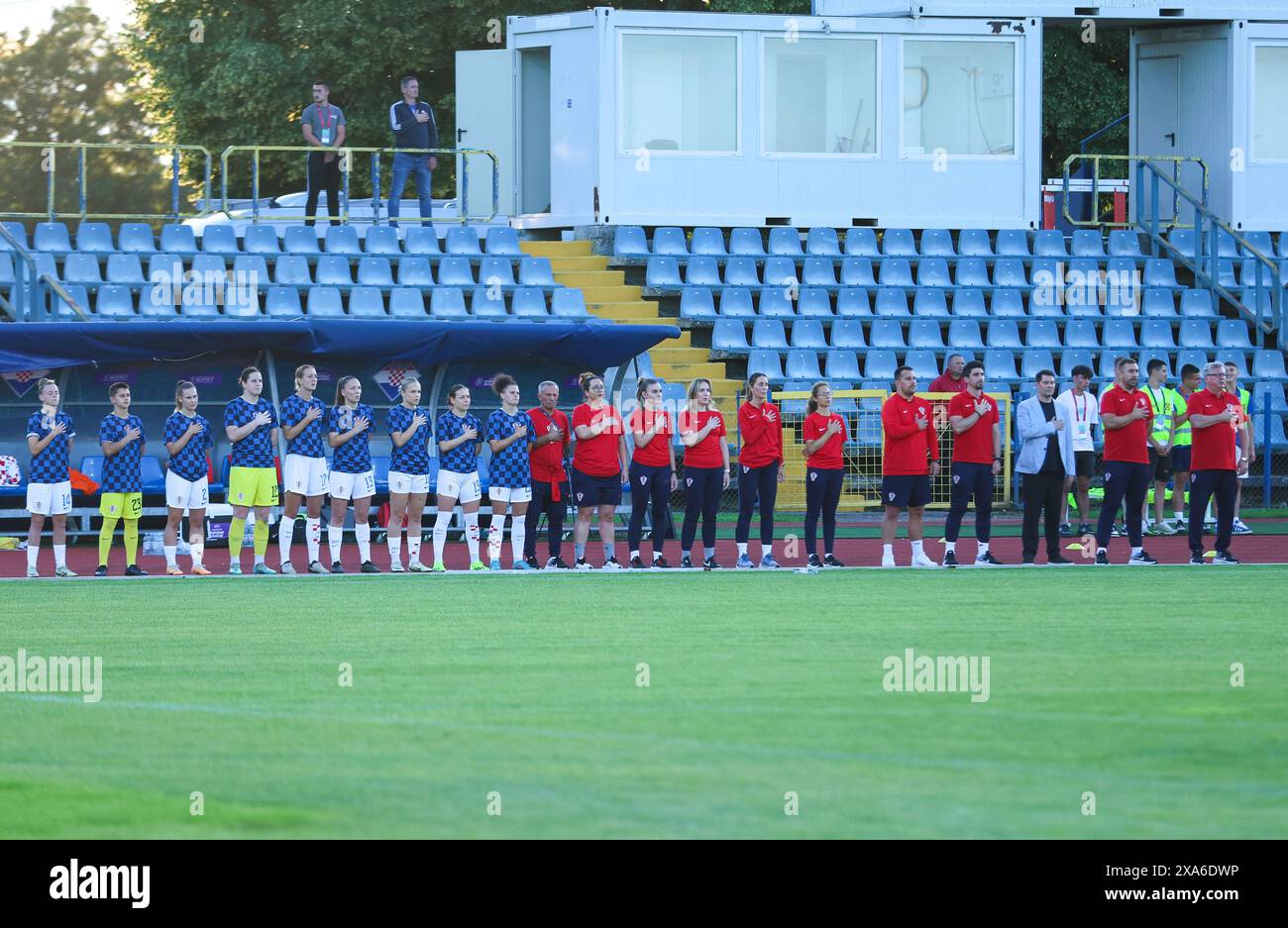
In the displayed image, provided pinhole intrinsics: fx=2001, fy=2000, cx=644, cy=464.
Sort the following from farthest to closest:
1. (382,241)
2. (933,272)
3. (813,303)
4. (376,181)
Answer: (933,272) → (376,181) → (813,303) → (382,241)

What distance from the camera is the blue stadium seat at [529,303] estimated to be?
2569 cm

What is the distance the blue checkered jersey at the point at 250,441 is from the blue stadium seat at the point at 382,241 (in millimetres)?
8571

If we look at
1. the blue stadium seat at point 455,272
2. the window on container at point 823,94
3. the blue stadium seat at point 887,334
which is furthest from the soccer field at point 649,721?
the window on container at point 823,94

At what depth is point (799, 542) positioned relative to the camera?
71.6ft

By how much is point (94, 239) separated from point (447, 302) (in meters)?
4.66

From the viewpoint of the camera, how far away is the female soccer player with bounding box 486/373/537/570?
18.6 metres

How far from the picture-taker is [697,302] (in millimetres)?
27078

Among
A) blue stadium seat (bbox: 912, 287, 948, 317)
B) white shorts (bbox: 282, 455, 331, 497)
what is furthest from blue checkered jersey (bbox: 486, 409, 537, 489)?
blue stadium seat (bbox: 912, 287, 948, 317)

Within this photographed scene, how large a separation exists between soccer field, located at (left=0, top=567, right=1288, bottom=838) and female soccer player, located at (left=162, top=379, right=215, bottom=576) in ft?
9.92

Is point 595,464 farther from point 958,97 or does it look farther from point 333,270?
point 958,97

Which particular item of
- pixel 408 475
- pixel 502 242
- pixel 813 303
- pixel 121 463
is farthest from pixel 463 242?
pixel 121 463

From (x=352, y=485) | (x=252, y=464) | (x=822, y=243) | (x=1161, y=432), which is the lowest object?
(x=352, y=485)

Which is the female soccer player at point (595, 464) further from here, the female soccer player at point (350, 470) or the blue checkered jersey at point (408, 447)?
the female soccer player at point (350, 470)
